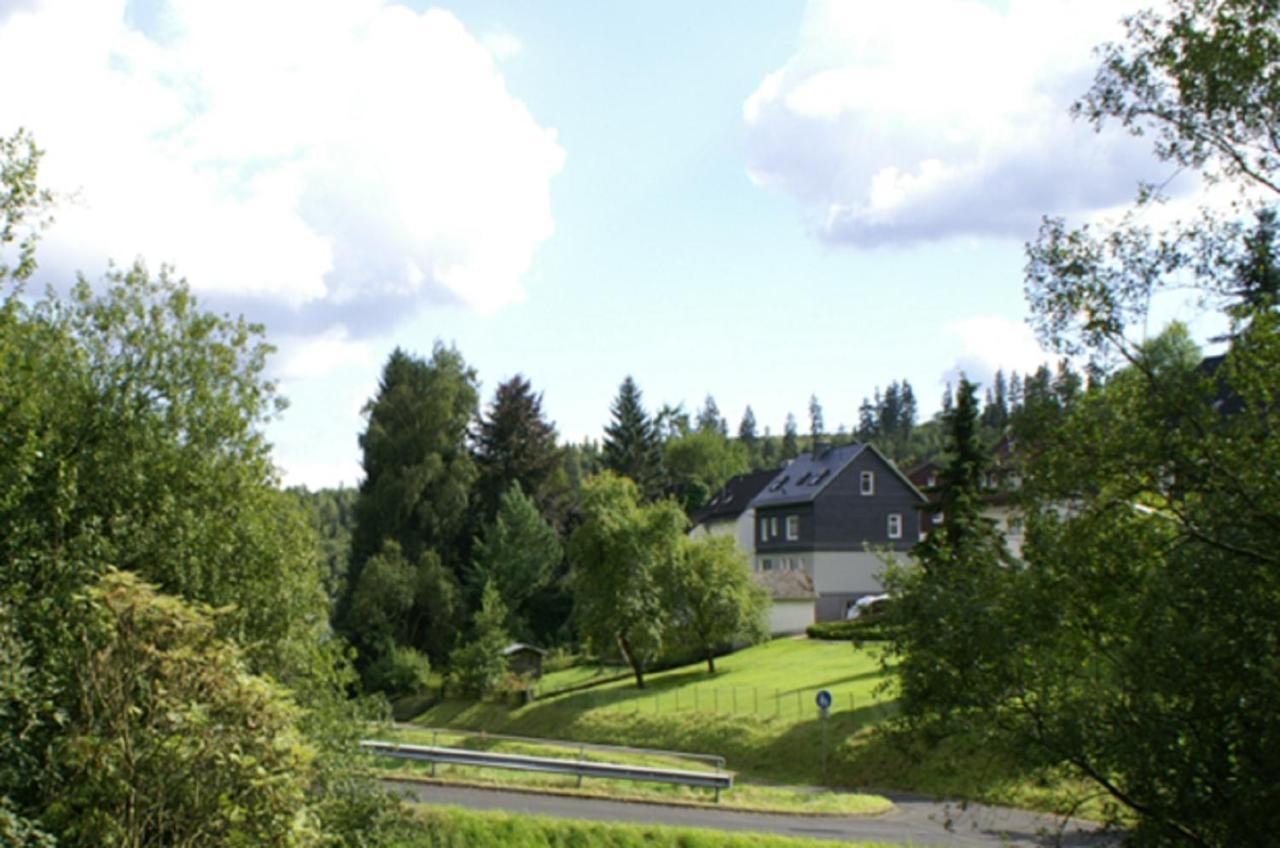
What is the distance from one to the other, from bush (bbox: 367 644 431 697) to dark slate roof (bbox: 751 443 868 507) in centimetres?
2495

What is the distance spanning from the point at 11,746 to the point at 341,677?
9.57 m

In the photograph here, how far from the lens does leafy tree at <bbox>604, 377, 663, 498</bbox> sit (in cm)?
8331

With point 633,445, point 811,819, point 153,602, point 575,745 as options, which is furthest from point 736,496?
point 153,602

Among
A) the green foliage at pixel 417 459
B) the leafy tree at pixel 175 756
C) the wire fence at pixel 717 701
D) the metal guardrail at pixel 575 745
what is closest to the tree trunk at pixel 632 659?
the wire fence at pixel 717 701

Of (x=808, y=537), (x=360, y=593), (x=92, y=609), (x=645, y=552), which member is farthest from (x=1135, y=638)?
(x=808, y=537)

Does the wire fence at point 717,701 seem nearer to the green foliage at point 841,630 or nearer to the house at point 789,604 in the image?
the green foliage at point 841,630

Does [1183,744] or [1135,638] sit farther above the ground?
[1135,638]

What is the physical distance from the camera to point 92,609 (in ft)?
39.0

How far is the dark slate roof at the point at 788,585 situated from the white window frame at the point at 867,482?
8796 millimetres

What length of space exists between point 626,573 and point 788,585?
1290 cm

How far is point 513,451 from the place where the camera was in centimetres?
6425

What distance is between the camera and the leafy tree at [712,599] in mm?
48000

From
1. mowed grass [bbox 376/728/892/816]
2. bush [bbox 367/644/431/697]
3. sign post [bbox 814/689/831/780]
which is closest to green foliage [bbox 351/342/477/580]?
bush [bbox 367/644/431/697]

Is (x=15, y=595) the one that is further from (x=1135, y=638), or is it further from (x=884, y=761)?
(x=884, y=761)
